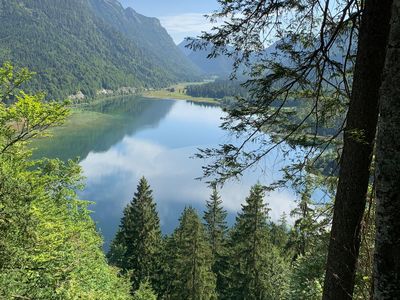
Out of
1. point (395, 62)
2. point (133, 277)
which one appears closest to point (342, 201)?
point (395, 62)

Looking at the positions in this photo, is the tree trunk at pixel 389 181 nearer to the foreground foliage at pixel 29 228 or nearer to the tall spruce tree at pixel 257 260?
the foreground foliage at pixel 29 228

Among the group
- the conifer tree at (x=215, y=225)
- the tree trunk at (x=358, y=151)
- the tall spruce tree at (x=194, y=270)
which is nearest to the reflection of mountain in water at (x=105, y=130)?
the conifer tree at (x=215, y=225)

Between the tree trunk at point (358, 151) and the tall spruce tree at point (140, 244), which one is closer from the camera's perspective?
the tree trunk at point (358, 151)

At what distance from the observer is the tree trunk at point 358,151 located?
3.14m

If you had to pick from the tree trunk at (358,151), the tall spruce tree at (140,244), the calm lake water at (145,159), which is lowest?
the calm lake water at (145,159)

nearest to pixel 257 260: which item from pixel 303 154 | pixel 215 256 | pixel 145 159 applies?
pixel 215 256

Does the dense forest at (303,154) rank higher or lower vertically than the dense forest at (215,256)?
higher

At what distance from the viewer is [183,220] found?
28.9 meters

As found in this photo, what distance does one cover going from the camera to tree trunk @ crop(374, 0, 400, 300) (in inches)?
77.9

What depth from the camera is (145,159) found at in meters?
76.7

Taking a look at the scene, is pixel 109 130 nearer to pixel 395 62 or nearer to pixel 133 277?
pixel 133 277

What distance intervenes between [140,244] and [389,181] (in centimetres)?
3109

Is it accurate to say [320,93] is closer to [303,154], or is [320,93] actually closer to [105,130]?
[303,154]

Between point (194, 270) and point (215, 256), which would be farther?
point (215, 256)
